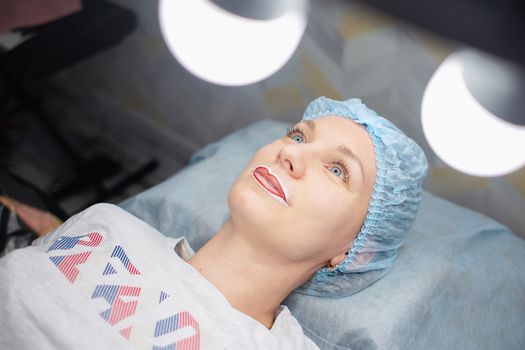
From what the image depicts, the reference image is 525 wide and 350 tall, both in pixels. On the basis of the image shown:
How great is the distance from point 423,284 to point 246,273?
481 mm

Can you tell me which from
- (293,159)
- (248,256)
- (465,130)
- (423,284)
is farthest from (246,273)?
(465,130)

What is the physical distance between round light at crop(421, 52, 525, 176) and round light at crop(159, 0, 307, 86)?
1.63 ft

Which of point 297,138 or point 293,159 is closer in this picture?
point 293,159

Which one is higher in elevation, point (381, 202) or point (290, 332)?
point (381, 202)

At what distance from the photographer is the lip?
1.18 metres

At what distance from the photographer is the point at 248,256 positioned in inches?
48.9

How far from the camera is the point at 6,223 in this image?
153cm

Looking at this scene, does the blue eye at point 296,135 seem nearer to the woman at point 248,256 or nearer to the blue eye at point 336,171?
the woman at point 248,256

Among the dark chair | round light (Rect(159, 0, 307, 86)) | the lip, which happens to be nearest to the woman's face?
the lip

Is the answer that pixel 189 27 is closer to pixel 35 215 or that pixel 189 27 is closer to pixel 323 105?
pixel 323 105

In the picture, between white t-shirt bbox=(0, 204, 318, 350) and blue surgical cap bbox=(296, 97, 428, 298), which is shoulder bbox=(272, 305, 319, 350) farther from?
blue surgical cap bbox=(296, 97, 428, 298)

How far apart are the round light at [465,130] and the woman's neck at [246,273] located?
1.53 ft

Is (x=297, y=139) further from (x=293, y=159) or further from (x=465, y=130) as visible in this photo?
(x=465, y=130)

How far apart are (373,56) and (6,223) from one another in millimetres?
1249
